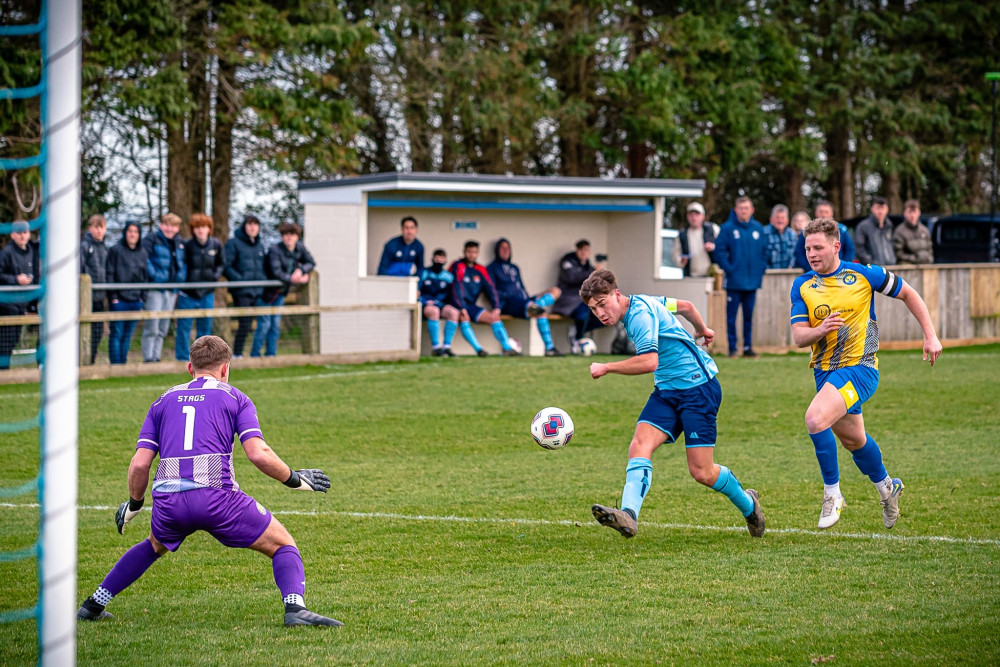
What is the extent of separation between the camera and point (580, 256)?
19469 mm

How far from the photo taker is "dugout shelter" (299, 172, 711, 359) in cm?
1711

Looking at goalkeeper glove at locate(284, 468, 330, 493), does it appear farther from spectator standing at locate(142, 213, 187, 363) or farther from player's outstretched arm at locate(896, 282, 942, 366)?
spectator standing at locate(142, 213, 187, 363)

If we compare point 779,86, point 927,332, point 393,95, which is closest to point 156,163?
point 393,95

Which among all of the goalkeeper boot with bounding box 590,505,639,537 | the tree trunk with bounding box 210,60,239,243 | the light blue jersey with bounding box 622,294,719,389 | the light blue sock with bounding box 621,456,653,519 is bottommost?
the goalkeeper boot with bounding box 590,505,639,537

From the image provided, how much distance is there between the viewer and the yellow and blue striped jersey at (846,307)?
760 cm

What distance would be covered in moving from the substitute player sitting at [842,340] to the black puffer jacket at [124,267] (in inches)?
385

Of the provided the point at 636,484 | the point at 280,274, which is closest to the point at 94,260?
the point at 280,274

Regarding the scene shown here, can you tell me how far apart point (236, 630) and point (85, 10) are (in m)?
16.1

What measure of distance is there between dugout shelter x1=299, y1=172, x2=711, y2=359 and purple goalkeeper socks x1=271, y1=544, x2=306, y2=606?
10.9m

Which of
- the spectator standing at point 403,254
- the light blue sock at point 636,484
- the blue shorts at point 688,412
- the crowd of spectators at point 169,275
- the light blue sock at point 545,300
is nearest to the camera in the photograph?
the light blue sock at point 636,484

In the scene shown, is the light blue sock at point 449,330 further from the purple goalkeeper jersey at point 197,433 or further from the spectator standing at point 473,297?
the purple goalkeeper jersey at point 197,433

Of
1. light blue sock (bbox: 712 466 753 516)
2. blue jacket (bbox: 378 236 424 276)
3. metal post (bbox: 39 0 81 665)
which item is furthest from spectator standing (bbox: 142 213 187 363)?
metal post (bbox: 39 0 81 665)

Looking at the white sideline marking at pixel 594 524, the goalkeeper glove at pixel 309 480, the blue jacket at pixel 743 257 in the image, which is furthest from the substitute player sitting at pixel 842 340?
the blue jacket at pixel 743 257

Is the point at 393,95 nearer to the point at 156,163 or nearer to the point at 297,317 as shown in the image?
the point at 156,163
